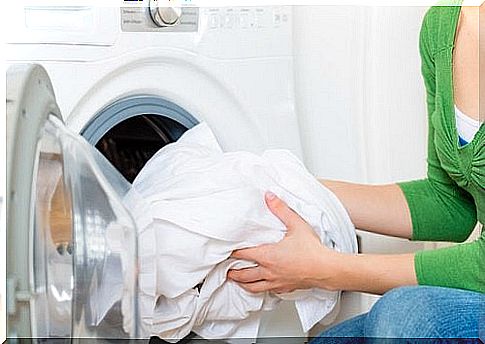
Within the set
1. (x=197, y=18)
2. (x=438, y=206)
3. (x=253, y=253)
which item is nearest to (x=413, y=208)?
(x=438, y=206)

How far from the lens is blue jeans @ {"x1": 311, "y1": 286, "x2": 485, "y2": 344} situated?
1.08 m

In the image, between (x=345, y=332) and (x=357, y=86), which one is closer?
(x=345, y=332)

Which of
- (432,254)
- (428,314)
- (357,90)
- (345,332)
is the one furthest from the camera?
(357,90)

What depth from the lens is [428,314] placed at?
1090 mm

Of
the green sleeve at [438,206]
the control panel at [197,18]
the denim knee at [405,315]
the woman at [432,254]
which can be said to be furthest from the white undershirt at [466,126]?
the control panel at [197,18]

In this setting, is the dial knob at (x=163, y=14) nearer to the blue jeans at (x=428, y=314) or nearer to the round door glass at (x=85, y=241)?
the round door glass at (x=85, y=241)

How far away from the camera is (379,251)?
1545mm

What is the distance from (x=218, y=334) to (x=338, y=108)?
0.43 metres

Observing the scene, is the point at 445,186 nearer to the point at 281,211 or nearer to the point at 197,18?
the point at 281,211

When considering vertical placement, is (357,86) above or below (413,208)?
above

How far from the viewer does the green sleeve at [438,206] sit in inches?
54.3

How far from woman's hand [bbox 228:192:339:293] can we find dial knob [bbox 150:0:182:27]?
1.08 feet

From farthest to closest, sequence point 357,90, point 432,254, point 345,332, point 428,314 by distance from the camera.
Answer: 1. point 357,90
2. point 345,332
3. point 432,254
4. point 428,314

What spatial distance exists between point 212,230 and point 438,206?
38 cm
